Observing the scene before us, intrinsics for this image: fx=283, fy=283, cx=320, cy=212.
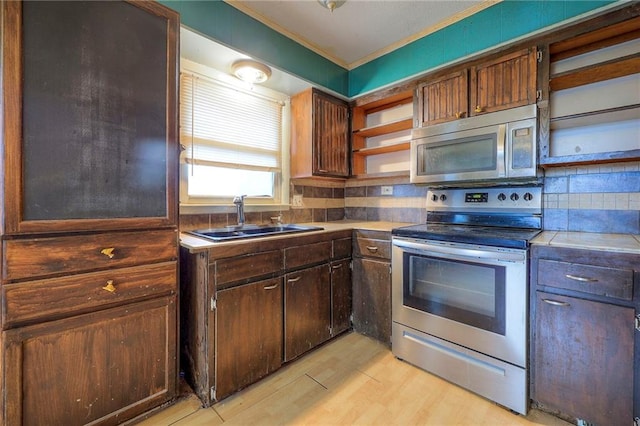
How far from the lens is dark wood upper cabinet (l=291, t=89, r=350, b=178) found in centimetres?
250

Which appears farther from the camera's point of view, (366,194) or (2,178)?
(366,194)

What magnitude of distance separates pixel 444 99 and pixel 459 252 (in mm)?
1194

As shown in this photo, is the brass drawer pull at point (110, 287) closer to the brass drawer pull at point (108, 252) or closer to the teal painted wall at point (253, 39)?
the brass drawer pull at point (108, 252)

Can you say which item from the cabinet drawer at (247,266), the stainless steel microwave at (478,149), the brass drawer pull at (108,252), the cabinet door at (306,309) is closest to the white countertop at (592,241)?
the stainless steel microwave at (478,149)

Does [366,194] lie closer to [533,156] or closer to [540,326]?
[533,156]

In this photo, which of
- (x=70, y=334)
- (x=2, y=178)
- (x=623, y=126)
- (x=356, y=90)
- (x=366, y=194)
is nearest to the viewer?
→ (x=2, y=178)

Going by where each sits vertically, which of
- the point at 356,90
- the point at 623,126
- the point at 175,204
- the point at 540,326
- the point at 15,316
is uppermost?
the point at 356,90

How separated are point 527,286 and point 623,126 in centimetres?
121

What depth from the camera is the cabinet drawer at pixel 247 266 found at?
5.10ft

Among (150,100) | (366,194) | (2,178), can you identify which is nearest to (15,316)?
(2,178)

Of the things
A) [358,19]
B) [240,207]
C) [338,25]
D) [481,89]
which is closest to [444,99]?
[481,89]

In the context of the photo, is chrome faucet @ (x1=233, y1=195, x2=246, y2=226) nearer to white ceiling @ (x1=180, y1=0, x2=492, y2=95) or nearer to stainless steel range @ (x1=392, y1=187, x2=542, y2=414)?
white ceiling @ (x1=180, y1=0, x2=492, y2=95)

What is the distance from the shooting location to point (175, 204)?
151cm

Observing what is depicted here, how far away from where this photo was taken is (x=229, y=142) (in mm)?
2318
